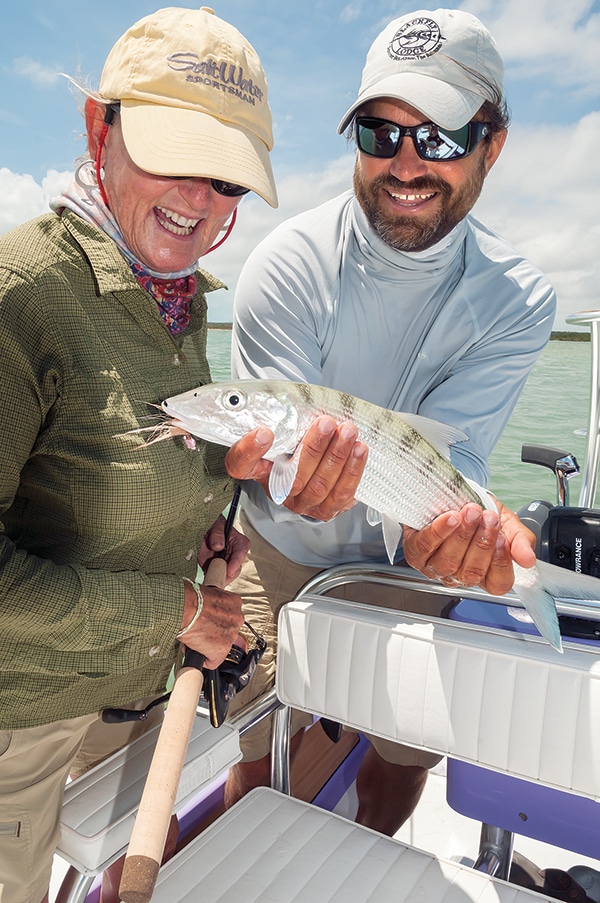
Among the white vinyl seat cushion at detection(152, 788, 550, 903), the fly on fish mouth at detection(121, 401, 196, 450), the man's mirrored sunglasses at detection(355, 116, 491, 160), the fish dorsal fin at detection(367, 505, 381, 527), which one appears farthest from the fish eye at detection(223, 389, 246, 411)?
the white vinyl seat cushion at detection(152, 788, 550, 903)

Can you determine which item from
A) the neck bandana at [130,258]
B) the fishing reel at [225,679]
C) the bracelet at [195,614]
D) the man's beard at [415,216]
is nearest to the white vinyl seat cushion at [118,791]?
the fishing reel at [225,679]

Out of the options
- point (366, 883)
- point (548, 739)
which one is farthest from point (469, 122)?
point (366, 883)

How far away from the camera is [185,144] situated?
4.87 ft

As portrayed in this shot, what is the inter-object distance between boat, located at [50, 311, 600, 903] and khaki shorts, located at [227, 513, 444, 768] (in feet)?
1.25

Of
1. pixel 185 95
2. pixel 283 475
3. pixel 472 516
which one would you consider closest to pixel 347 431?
pixel 283 475

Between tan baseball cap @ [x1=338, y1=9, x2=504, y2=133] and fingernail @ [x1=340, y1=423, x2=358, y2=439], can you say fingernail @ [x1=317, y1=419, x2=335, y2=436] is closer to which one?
fingernail @ [x1=340, y1=423, x2=358, y2=439]

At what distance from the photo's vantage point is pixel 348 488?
187 cm

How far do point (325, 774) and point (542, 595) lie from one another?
1.73 m

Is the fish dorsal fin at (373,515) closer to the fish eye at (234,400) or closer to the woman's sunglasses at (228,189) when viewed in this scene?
the fish eye at (234,400)

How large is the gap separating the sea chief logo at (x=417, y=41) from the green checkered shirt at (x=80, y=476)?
1277 mm

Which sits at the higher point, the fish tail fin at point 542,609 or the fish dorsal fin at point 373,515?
the fish dorsal fin at point 373,515

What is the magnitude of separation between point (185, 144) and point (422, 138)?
3.44ft

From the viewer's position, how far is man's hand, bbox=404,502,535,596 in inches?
77.0

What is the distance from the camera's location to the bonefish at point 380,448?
5.34 feet
